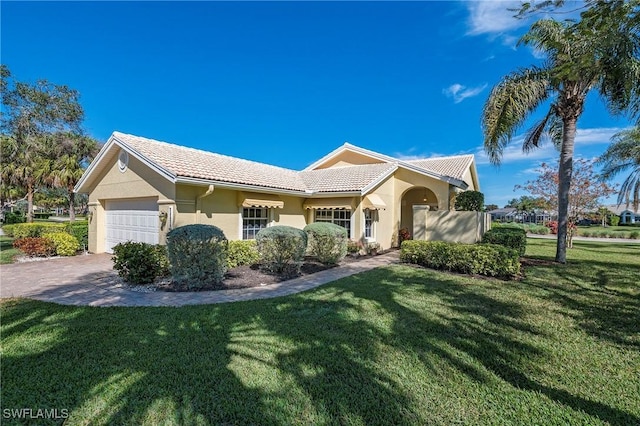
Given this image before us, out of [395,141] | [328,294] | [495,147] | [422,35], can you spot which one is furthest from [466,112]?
[328,294]

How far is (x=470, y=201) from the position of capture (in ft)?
64.5

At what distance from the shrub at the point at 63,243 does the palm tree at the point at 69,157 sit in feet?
44.3

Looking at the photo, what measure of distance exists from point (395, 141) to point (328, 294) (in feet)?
112

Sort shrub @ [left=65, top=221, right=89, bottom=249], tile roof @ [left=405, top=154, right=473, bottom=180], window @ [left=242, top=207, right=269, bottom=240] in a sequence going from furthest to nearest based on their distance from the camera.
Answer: tile roof @ [left=405, top=154, right=473, bottom=180] → shrub @ [left=65, top=221, right=89, bottom=249] → window @ [left=242, top=207, right=269, bottom=240]

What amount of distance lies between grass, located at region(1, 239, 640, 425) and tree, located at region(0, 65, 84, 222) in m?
31.2

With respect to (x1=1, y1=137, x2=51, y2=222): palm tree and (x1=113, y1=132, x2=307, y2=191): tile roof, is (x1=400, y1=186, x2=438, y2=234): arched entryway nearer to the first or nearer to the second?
(x1=113, y1=132, x2=307, y2=191): tile roof

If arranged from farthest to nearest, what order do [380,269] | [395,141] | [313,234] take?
1. [395,141]
2. [313,234]
3. [380,269]

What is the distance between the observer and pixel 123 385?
4934 mm

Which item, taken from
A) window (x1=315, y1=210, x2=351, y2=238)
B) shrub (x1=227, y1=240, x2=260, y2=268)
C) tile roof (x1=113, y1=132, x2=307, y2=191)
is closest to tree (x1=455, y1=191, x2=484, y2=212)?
window (x1=315, y1=210, x2=351, y2=238)

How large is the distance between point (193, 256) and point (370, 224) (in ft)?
45.0

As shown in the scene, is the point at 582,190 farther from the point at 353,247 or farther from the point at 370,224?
the point at 353,247

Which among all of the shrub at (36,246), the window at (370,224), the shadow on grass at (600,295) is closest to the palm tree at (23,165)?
the shrub at (36,246)

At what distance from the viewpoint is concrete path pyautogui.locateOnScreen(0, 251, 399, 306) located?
32.3 feet

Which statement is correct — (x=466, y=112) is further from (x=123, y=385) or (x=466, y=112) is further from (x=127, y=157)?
(x=123, y=385)
